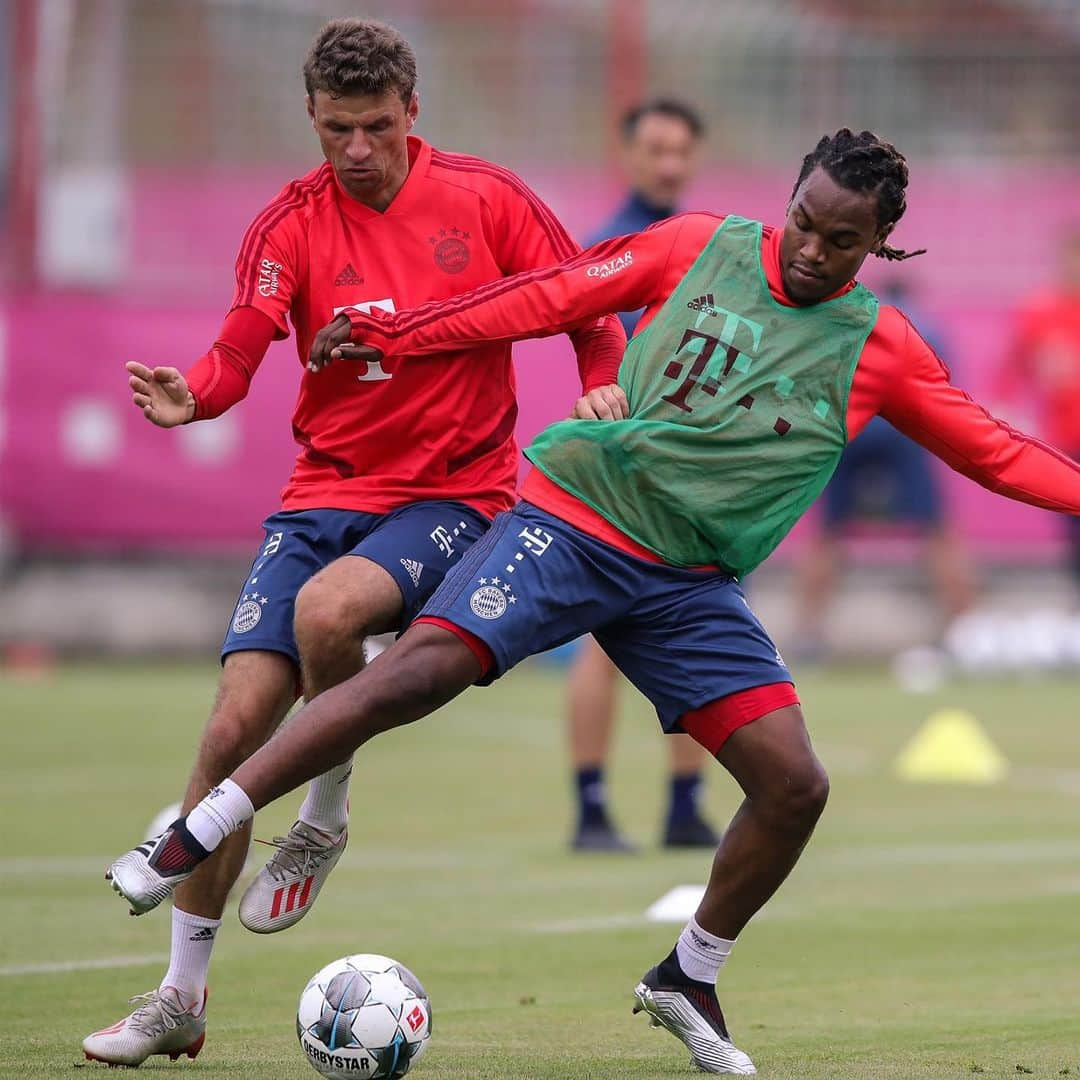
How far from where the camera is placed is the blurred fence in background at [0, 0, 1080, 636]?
1728 centimetres

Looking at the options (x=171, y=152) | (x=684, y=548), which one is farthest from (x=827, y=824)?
(x=171, y=152)

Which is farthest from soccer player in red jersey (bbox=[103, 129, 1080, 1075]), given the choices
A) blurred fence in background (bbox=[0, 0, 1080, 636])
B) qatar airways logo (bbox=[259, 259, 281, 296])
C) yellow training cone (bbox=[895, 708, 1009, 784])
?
blurred fence in background (bbox=[0, 0, 1080, 636])

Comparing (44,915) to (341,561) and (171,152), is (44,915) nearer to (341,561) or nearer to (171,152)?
(341,561)

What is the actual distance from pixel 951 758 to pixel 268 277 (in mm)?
6595

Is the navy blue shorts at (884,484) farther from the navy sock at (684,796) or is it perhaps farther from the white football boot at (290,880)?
the white football boot at (290,880)

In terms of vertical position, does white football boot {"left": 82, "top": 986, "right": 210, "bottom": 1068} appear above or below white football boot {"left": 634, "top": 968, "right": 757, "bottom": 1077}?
below

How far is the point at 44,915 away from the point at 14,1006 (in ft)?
5.22

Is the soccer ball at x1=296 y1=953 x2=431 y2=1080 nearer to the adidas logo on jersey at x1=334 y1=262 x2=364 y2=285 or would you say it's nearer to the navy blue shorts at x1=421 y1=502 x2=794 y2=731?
the navy blue shorts at x1=421 y1=502 x2=794 y2=731

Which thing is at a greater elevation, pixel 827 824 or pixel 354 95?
pixel 354 95

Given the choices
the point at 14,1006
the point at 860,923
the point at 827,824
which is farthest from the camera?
the point at 827,824

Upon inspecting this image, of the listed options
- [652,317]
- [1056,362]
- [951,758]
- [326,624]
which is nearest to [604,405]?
[652,317]

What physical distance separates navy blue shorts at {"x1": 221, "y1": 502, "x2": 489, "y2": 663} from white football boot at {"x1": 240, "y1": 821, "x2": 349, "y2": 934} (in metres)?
0.56

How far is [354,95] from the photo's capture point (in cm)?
602

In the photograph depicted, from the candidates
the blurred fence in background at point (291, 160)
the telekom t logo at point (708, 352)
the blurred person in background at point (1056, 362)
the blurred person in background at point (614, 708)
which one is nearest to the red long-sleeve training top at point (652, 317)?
the telekom t logo at point (708, 352)
